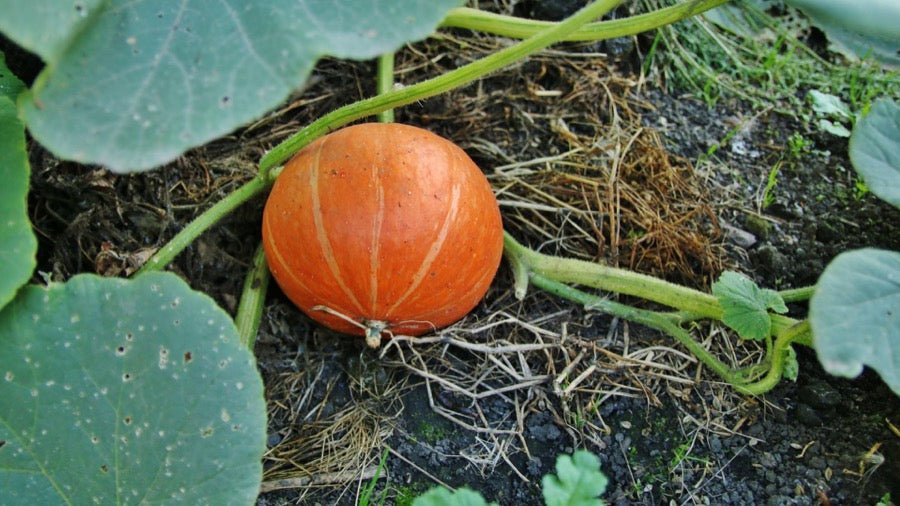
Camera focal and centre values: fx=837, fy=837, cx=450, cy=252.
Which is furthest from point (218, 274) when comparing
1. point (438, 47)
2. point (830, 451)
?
point (830, 451)

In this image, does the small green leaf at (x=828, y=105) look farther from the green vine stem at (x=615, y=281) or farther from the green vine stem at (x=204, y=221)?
the green vine stem at (x=204, y=221)

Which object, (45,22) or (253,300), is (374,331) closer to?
(253,300)

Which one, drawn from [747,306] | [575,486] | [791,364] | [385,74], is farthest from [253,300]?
[791,364]

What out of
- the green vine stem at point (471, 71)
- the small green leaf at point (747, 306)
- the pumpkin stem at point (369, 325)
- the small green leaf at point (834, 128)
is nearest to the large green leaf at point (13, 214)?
the green vine stem at point (471, 71)

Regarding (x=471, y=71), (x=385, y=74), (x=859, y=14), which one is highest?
(x=859, y=14)

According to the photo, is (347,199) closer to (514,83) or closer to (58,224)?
(58,224)
